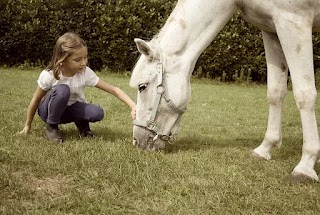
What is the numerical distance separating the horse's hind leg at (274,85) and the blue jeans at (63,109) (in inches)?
64.8

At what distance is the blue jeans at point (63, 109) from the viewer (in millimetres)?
4305

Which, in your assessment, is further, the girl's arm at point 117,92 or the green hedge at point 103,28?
the green hedge at point 103,28

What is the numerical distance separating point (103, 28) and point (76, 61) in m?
7.85

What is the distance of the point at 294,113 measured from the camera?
289 inches

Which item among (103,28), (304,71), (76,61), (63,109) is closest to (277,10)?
(304,71)

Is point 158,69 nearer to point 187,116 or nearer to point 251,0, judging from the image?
point 251,0

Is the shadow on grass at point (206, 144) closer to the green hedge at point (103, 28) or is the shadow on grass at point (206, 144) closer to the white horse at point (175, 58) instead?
the white horse at point (175, 58)

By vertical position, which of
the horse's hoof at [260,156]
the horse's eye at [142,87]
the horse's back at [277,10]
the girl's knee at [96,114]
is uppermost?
the horse's back at [277,10]

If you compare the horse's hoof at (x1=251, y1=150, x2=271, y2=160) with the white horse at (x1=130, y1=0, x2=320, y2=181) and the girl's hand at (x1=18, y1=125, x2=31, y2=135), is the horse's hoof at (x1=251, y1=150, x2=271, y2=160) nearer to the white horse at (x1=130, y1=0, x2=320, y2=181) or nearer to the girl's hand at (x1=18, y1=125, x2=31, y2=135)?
the white horse at (x1=130, y1=0, x2=320, y2=181)

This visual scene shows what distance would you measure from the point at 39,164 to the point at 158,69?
129 centimetres

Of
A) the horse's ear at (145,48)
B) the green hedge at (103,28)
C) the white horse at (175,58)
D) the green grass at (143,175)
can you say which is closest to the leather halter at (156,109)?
the white horse at (175,58)

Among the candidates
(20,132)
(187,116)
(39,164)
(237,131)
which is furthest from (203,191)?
(187,116)

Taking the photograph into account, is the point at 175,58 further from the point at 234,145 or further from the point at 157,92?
the point at 234,145

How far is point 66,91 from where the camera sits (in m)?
4.32
